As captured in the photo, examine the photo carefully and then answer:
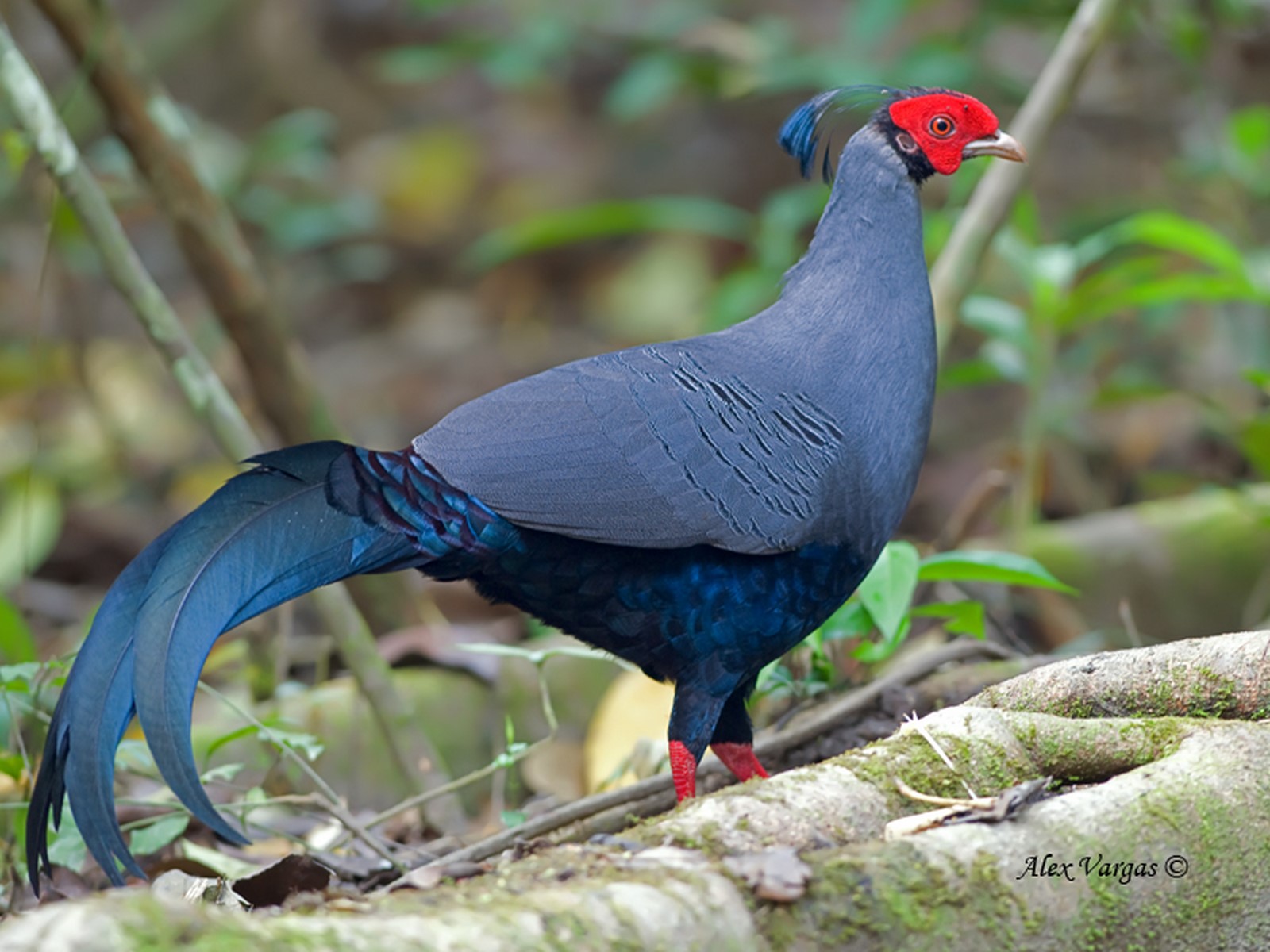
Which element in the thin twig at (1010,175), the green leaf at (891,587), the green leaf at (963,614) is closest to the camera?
the green leaf at (891,587)

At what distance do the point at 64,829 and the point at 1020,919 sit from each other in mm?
2064

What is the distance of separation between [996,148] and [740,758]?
5.03 feet

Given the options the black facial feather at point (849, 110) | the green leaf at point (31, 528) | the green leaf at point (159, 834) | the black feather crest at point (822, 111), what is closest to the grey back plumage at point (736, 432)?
the black facial feather at point (849, 110)

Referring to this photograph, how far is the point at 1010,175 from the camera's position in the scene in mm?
4105

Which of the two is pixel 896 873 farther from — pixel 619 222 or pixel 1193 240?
pixel 619 222

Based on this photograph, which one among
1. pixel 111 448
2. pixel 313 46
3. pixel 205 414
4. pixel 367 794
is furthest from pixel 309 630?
pixel 313 46

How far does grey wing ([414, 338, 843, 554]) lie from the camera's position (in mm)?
2662

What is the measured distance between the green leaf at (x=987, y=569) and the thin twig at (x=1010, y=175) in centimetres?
103

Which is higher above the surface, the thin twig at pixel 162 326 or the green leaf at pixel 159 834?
the thin twig at pixel 162 326

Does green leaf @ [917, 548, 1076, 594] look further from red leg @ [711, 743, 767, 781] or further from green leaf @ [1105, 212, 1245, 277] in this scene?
green leaf @ [1105, 212, 1245, 277]

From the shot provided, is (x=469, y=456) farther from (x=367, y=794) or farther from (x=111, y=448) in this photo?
(x=111, y=448)

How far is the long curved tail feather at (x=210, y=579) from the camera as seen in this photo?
6.99ft

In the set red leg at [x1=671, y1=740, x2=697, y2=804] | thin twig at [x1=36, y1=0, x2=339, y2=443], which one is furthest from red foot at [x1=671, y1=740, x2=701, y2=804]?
thin twig at [x1=36, y1=0, x2=339, y2=443]

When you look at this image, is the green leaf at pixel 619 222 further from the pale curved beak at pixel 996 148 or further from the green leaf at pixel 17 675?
the green leaf at pixel 17 675
